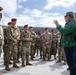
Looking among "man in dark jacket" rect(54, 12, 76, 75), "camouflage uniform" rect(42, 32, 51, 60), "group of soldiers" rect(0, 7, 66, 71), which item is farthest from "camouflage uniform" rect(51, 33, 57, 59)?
"man in dark jacket" rect(54, 12, 76, 75)

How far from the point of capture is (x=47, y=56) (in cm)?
1155

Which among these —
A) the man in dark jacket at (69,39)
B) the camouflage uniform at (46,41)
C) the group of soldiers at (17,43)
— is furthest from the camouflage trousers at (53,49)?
the man in dark jacket at (69,39)

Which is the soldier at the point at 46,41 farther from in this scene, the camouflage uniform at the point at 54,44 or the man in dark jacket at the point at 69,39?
the man in dark jacket at the point at 69,39

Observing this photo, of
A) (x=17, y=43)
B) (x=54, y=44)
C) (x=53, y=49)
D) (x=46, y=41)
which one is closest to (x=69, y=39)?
(x=17, y=43)

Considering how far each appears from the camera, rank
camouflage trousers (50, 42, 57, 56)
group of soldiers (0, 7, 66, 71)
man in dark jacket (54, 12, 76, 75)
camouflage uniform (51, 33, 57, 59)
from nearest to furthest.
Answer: man in dark jacket (54, 12, 76, 75), group of soldiers (0, 7, 66, 71), camouflage uniform (51, 33, 57, 59), camouflage trousers (50, 42, 57, 56)

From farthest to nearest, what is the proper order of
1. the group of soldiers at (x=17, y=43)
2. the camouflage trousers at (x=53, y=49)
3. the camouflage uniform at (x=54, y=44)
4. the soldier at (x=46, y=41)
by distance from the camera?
the camouflage trousers at (x=53, y=49)
the camouflage uniform at (x=54, y=44)
the soldier at (x=46, y=41)
the group of soldiers at (x=17, y=43)

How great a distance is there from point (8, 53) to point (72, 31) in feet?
11.7

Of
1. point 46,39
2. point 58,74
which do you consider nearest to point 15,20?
point 58,74

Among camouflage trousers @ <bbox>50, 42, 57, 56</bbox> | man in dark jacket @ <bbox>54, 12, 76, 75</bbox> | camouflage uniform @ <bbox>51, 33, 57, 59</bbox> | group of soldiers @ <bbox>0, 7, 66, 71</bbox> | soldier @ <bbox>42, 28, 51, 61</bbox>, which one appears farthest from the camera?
camouflage trousers @ <bbox>50, 42, 57, 56</bbox>

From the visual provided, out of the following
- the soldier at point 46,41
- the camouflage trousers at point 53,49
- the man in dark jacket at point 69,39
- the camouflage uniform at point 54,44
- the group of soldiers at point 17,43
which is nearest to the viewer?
the man in dark jacket at point 69,39

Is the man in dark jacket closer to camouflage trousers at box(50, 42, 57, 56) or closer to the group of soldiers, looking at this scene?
the group of soldiers

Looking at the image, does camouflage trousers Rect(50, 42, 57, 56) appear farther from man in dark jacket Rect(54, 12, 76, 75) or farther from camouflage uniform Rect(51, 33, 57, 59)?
man in dark jacket Rect(54, 12, 76, 75)

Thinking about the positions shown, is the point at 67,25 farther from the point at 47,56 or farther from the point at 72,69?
the point at 47,56

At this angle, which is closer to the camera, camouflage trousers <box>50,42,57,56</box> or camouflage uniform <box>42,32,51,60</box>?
camouflage uniform <box>42,32,51,60</box>
